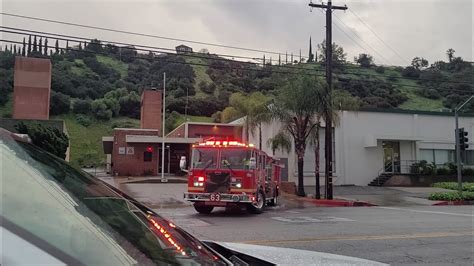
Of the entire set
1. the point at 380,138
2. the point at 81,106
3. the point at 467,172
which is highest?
the point at 81,106

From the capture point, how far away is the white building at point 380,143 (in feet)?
113

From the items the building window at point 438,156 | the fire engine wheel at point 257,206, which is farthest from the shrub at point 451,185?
the fire engine wheel at point 257,206

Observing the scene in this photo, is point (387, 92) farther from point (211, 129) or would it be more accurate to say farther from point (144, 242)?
point (144, 242)

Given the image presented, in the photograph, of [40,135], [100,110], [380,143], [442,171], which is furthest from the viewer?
[100,110]

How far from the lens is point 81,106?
269ft

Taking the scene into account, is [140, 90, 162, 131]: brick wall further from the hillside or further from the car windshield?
the car windshield

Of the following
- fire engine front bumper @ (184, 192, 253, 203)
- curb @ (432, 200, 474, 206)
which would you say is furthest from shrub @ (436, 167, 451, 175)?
fire engine front bumper @ (184, 192, 253, 203)

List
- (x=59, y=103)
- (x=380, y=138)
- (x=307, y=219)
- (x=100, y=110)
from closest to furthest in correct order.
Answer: (x=307, y=219)
(x=380, y=138)
(x=59, y=103)
(x=100, y=110)

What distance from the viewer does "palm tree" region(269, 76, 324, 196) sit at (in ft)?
79.1

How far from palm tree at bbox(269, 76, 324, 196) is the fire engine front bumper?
947cm

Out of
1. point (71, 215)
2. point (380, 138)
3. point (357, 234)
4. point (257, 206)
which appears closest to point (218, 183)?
point (257, 206)

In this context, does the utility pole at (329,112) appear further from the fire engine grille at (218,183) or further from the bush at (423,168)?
the bush at (423,168)

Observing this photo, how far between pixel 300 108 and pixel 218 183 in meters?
9.57

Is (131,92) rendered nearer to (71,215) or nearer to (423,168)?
(423,168)
